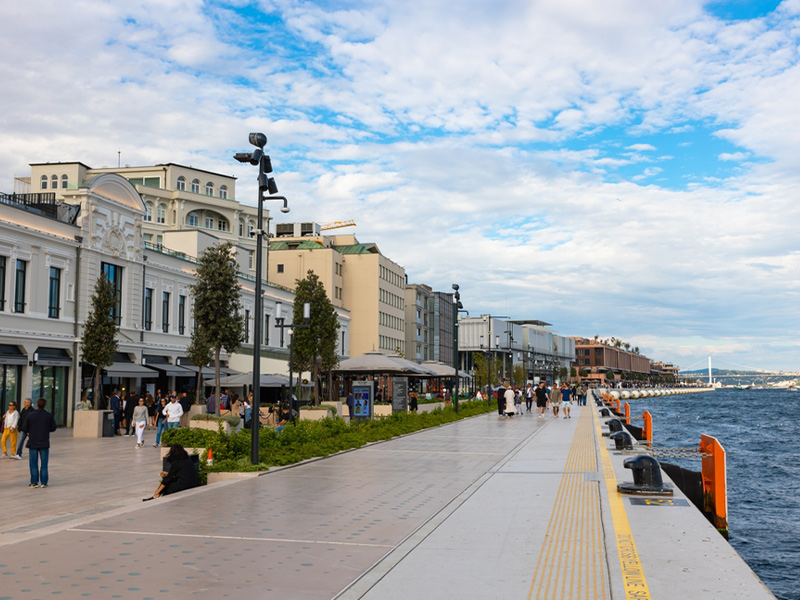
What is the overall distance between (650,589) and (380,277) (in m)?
85.9

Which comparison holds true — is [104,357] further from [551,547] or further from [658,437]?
[658,437]

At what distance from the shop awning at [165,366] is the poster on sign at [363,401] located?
46.9 feet

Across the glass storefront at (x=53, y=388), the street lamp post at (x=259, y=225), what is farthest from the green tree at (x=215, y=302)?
the street lamp post at (x=259, y=225)

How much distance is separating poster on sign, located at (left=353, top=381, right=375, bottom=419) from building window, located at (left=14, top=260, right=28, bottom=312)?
562 inches

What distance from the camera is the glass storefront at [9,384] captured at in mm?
30953

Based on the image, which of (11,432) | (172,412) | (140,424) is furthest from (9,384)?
(172,412)

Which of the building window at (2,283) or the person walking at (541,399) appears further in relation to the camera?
the person walking at (541,399)

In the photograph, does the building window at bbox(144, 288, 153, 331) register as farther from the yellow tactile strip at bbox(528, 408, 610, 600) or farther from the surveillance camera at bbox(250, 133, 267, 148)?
the yellow tactile strip at bbox(528, 408, 610, 600)

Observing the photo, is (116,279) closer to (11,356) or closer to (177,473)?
(11,356)

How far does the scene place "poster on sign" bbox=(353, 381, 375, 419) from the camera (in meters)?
31.3

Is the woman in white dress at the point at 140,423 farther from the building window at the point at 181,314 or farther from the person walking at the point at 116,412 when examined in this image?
the building window at the point at 181,314

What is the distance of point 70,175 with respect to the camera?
8500cm

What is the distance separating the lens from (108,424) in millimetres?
29156

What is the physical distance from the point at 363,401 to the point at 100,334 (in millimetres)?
10942
